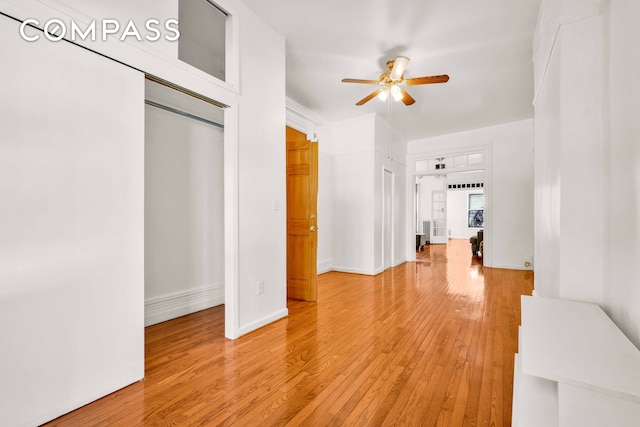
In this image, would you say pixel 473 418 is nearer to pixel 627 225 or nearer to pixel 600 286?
pixel 600 286

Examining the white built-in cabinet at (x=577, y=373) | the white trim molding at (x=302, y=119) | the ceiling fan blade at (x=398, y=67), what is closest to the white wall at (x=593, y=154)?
the white built-in cabinet at (x=577, y=373)

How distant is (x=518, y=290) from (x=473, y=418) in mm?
3360

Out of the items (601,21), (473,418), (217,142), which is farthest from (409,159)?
(473,418)

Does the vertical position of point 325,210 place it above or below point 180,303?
above

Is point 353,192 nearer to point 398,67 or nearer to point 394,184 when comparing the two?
point 394,184

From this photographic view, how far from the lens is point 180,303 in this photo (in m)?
3.21

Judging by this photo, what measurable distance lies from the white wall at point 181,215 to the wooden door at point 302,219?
91 cm

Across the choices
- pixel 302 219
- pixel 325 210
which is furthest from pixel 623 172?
pixel 325 210

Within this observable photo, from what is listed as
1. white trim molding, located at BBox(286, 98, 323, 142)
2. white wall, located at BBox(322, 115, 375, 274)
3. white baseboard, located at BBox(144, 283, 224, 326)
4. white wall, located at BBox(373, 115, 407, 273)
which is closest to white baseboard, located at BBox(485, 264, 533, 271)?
white wall, located at BBox(373, 115, 407, 273)

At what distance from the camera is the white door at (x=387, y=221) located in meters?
5.80

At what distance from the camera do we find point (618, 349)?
3.44 ft

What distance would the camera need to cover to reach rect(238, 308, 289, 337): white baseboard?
264cm

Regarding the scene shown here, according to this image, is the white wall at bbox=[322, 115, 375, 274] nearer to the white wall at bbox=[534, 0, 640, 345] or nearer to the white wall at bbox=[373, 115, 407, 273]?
the white wall at bbox=[373, 115, 407, 273]

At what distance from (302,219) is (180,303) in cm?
173
